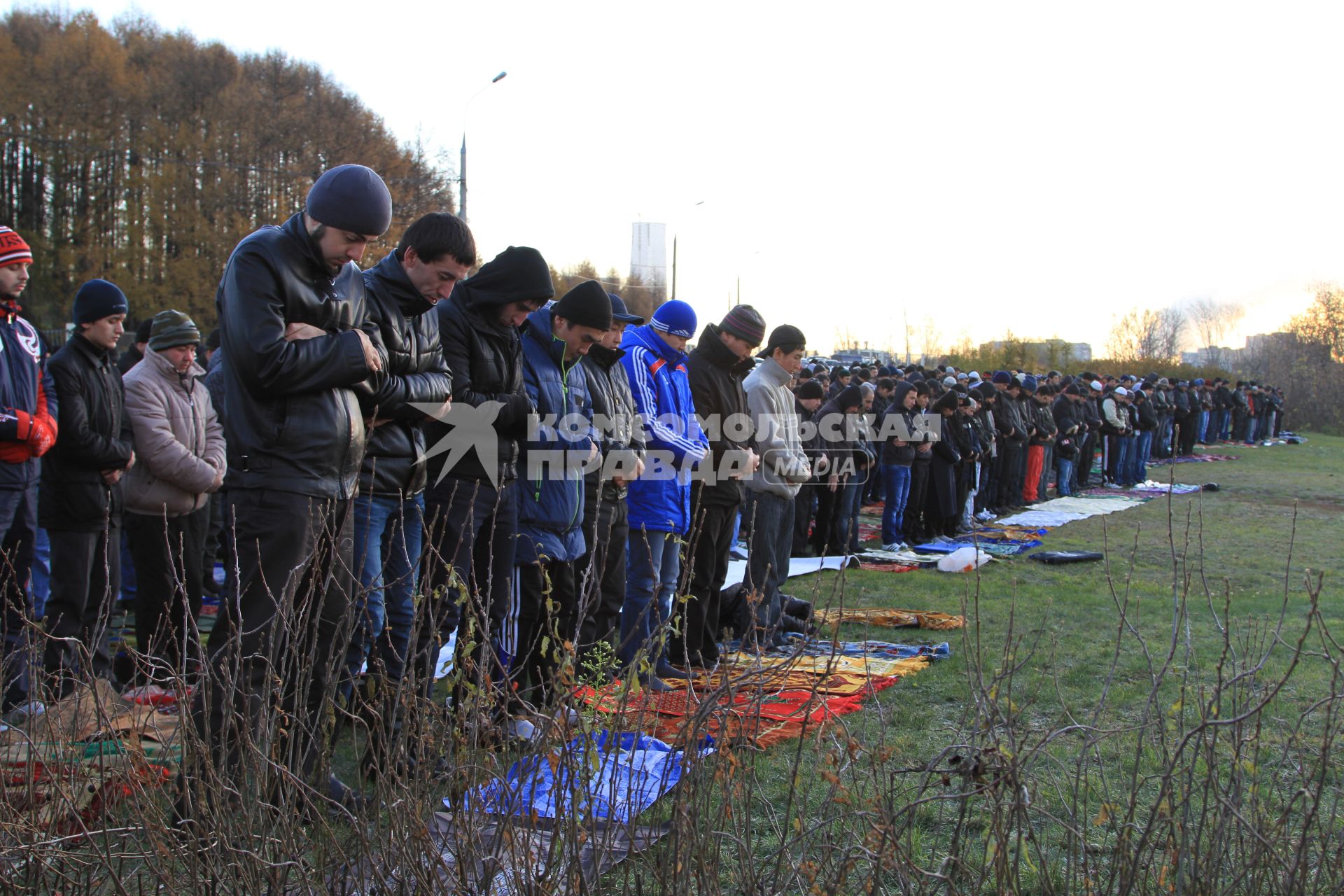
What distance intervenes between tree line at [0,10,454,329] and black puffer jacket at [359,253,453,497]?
88.6ft

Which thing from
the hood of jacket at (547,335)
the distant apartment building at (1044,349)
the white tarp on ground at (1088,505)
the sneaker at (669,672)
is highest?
the distant apartment building at (1044,349)

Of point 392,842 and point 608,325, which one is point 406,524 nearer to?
point 608,325

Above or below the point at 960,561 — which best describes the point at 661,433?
above

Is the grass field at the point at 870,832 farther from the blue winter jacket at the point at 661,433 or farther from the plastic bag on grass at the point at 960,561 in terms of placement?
the plastic bag on grass at the point at 960,561

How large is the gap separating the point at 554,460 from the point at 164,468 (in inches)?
83.6

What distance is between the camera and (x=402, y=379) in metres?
3.95

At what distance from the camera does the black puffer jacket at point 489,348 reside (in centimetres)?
449

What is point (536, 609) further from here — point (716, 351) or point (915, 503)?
point (915, 503)

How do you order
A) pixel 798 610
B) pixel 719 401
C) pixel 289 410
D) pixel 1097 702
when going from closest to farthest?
pixel 289 410, pixel 1097 702, pixel 719 401, pixel 798 610

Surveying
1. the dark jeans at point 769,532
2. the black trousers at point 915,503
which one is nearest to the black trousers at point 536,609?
the dark jeans at point 769,532

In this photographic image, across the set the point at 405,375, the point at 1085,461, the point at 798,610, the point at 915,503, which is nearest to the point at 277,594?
the point at 405,375

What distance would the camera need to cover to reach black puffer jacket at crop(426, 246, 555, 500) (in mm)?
4488

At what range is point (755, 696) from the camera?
2562 millimetres

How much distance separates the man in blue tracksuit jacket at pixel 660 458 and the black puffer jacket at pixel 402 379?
1.70 metres
